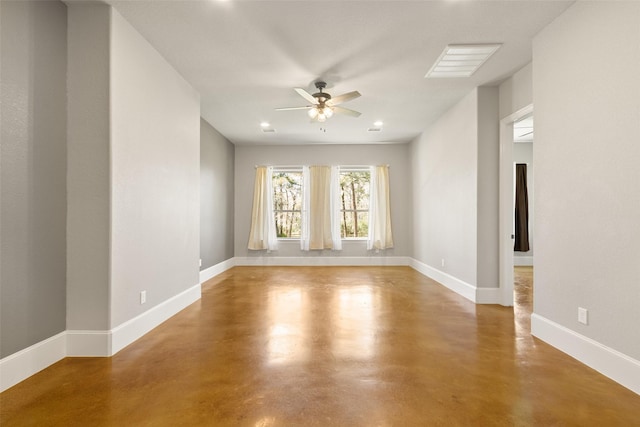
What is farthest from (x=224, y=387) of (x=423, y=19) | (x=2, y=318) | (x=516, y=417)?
(x=423, y=19)

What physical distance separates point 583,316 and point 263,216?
20.1 ft

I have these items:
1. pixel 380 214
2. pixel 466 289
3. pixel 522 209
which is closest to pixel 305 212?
pixel 380 214

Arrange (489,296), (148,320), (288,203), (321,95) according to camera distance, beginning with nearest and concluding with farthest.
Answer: (148,320) < (321,95) < (489,296) < (288,203)

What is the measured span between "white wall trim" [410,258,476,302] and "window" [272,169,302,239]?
9.53 feet

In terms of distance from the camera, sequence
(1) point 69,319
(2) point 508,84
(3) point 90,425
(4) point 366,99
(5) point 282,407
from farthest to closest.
→ (4) point 366,99 → (2) point 508,84 → (1) point 69,319 → (5) point 282,407 → (3) point 90,425

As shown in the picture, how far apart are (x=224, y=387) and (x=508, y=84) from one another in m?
4.39

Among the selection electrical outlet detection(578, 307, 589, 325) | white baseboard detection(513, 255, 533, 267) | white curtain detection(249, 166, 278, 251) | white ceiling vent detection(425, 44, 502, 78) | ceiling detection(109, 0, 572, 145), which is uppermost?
ceiling detection(109, 0, 572, 145)

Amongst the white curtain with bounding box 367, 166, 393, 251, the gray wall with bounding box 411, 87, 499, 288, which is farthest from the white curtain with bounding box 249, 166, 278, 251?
the gray wall with bounding box 411, 87, 499, 288

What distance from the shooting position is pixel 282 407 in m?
1.90

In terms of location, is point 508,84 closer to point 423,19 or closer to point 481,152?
point 481,152

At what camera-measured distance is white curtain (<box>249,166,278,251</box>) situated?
761 centimetres

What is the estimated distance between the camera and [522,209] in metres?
7.68

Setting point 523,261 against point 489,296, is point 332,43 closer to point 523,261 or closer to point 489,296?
point 489,296

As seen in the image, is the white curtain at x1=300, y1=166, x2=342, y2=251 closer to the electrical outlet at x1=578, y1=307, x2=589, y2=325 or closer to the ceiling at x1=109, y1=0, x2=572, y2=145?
the ceiling at x1=109, y1=0, x2=572, y2=145
